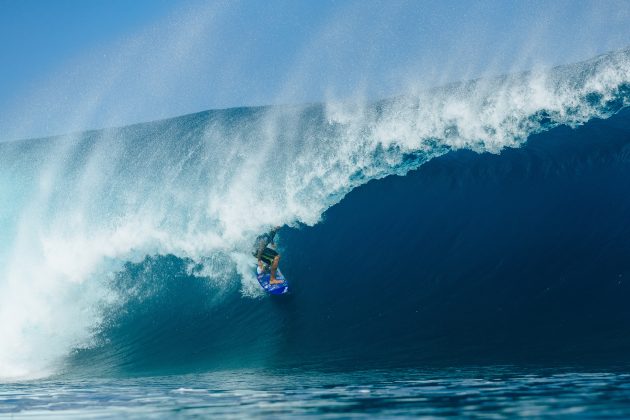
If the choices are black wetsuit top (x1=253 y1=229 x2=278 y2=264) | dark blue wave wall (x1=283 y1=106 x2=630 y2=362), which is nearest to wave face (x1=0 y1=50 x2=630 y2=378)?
dark blue wave wall (x1=283 y1=106 x2=630 y2=362)

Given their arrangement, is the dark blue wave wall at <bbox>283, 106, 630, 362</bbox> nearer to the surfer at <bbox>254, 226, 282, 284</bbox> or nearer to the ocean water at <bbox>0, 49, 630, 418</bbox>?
the ocean water at <bbox>0, 49, 630, 418</bbox>

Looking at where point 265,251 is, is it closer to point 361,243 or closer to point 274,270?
point 274,270

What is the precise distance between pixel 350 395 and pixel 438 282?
4482 mm

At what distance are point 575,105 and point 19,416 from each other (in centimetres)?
1354

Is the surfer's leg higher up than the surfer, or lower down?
lower down

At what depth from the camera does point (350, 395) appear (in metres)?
5.36

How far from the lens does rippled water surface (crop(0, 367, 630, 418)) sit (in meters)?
4.44

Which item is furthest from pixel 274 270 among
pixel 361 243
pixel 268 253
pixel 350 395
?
pixel 350 395

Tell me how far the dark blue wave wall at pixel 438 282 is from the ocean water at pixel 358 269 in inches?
1.6

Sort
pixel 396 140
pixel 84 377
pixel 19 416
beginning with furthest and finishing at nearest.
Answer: pixel 396 140 → pixel 84 377 → pixel 19 416

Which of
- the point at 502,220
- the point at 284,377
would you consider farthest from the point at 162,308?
the point at 502,220

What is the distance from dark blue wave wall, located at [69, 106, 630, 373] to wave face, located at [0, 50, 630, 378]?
0.04 metres

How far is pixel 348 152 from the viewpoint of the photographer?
13867 mm

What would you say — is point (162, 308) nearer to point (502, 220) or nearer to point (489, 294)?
point (489, 294)
